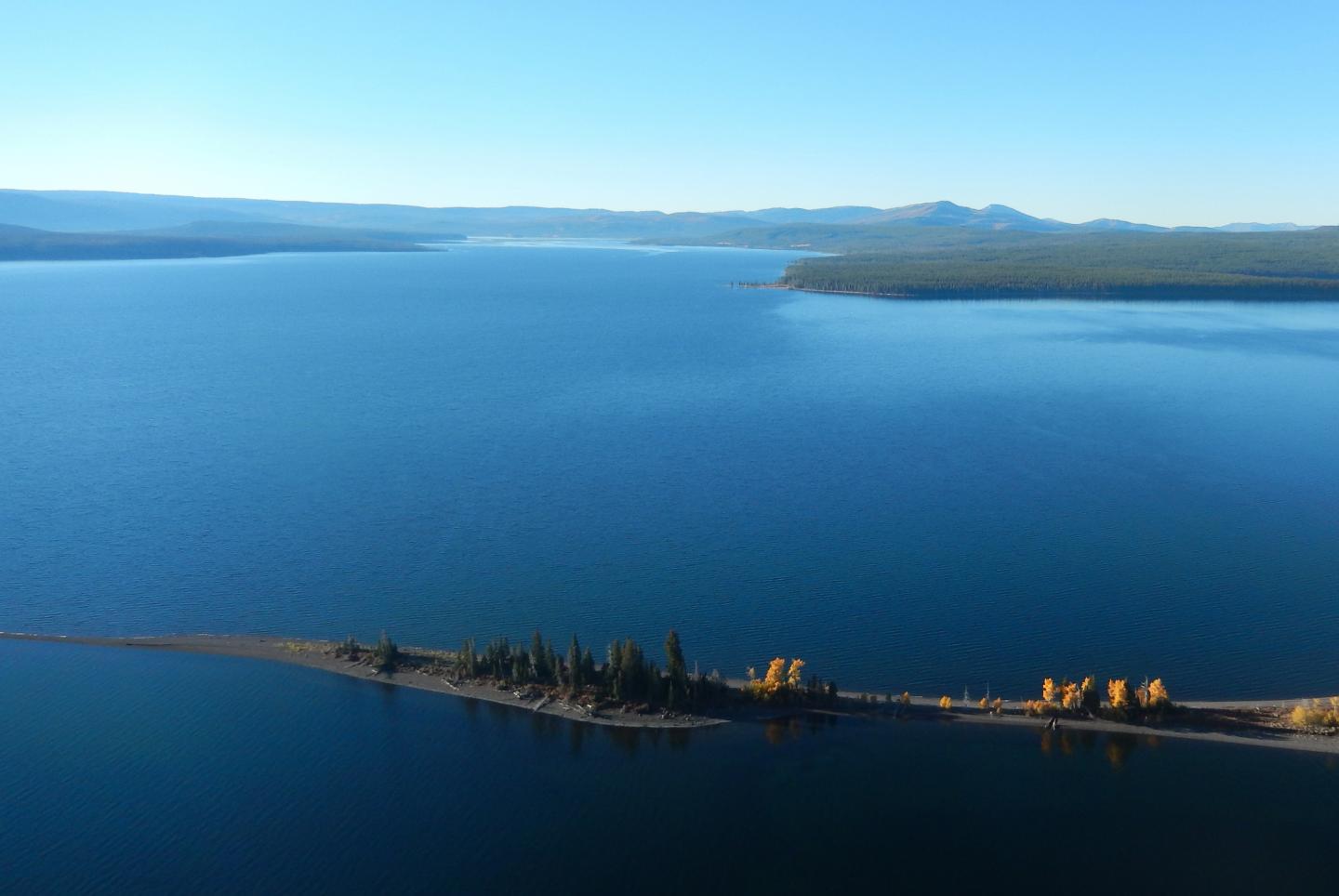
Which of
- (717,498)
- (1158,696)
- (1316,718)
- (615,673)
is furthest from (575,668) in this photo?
(1316,718)

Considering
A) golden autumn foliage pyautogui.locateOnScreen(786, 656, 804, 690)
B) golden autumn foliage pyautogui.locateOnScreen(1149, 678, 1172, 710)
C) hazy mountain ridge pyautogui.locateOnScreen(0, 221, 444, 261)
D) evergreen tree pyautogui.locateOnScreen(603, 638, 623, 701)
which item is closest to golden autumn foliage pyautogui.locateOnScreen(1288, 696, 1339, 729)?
golden autumn foliage pyautogui.locateOnScreen(1149, 678, 1172, 710)

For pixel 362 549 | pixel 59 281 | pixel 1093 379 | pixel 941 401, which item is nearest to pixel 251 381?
pixel 362 549

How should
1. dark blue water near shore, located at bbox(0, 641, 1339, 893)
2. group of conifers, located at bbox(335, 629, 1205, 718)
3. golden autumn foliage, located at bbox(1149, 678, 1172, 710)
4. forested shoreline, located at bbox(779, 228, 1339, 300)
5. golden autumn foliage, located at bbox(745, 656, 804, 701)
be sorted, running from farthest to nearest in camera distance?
forested shoreline, located at bbox(779, 228, 1339, 300) < golden autumn foliage, located at bbox(745, 656, 804, 701) < group of conifers, located at bbox(335, 629, 1205, 718) < golden autumn foliage, located at bbox(1149, 678, 1172, 710) < dark blue water near shore, located at bbox(0, 641, 1339, 893)

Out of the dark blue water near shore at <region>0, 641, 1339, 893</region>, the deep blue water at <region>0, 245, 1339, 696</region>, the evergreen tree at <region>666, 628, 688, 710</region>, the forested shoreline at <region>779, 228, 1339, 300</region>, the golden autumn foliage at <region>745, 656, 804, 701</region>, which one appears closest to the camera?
the dark blue water near shore at <region>0, 641, 1339, 893</region>

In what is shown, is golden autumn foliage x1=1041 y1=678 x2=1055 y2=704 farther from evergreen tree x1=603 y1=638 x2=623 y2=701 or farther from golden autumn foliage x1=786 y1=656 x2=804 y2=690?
evergreen tree x1=603 y1=638 x2=623 y2=701

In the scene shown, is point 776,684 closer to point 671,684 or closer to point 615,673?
point 671,684

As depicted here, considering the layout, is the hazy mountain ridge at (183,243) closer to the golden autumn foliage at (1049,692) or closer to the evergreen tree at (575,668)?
the evergreen tree at (575,668)
